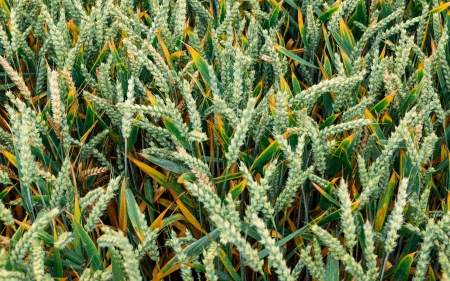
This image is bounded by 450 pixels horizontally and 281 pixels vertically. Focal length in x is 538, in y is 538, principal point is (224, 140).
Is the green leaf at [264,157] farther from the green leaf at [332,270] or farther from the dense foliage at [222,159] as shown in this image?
the green leaf at [332,270]

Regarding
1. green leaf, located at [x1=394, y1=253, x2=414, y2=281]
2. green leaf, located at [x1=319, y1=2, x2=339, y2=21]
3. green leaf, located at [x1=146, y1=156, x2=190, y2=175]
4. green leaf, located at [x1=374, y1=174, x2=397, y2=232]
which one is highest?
green leaf, located at [x1=319, y1=2, x2=339, y2=21]

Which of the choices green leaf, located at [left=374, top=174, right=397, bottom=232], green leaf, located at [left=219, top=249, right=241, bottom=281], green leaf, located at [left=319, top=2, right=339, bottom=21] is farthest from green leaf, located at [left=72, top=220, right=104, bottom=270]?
green leaf, located at [left=319, top=2, right=339, bottom=21]

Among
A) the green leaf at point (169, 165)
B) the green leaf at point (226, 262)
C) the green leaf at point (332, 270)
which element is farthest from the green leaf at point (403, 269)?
the green leaf at point (169, 165)

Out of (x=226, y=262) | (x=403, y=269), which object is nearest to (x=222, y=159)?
(x=226, y=262)

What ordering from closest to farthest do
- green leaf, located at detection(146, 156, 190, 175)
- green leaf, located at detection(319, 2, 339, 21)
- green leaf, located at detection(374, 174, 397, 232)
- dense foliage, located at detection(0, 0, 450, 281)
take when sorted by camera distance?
dense foliage, located at detection(0, 0, 450, 281), green leaf, located at detection(374, 174, 397, 232), green leaf, located at detection(146, 156, 190, 175), green leaf, located at detection(319, 2, 339, 21)

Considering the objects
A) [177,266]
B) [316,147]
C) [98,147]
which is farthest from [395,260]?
[98,147]

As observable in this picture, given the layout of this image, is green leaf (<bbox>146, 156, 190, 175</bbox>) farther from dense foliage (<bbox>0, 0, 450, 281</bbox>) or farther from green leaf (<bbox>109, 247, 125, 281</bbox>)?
green leaf (<bbox>109, 247, 125, 281</bbox>)

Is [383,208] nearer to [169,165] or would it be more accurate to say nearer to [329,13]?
[169,165]

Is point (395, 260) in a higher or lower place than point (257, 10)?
lower

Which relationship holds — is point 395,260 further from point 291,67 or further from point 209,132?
point 291,67
